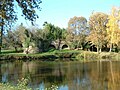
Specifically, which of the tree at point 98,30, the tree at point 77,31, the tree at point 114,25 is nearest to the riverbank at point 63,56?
the tree at point 114,25

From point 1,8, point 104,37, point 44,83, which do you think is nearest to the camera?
point 1,8

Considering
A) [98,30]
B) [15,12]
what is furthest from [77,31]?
[15,12]

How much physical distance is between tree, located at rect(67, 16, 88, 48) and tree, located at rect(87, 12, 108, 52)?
5268 millimetres

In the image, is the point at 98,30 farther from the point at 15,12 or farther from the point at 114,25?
the point at 15,12

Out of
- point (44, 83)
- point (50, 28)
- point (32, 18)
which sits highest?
point (50, 28)

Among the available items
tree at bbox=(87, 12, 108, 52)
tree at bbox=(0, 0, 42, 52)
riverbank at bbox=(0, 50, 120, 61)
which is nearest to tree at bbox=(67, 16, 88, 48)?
tree at bbox=(87, 12, 108, 52)

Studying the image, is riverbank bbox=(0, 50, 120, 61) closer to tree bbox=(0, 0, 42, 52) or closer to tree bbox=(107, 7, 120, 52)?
tree bbox=(107, 7, 120, 52)

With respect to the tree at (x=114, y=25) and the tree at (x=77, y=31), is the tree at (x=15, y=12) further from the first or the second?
the tree at (x=77, y=31)

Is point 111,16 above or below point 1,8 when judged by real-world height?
above

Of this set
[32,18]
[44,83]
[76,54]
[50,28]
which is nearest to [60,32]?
[50,28]

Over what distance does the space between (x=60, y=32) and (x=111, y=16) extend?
78.4 ft

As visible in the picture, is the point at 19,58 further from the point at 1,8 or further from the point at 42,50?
the point at 1,8

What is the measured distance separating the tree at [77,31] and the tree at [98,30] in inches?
207

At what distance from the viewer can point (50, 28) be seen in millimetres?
90188
